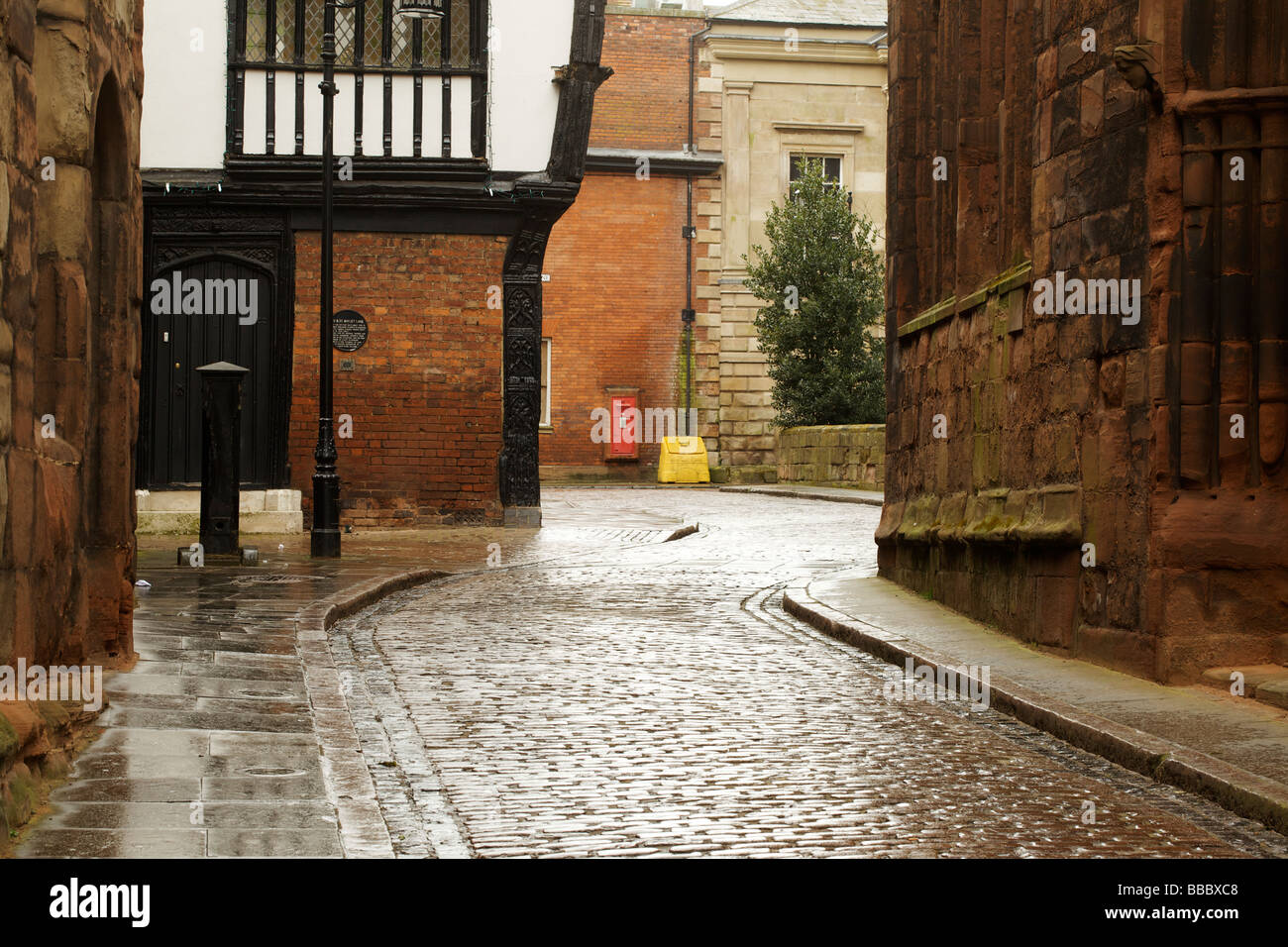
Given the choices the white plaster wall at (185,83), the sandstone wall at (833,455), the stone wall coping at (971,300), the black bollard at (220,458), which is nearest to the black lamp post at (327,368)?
the black bollard at (220,458)

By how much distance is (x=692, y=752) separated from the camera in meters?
7.07

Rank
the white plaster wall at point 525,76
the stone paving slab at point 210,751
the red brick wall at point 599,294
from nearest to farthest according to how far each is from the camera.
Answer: the stone paving slab at point 210,751, the white plaster wall at point 525,76, the red brick wall at point 599,294

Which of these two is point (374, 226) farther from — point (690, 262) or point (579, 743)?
point (690, 262)

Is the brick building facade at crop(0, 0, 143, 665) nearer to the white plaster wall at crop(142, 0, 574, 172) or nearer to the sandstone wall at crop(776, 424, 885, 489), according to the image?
the white plaster wall at crop(142, 0, 574, 172)

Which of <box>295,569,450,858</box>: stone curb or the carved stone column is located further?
the carved stone column

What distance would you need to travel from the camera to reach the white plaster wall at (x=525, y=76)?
20.4 meters

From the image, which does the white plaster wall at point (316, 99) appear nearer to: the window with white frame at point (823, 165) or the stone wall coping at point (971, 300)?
the stone wall coping at point (971, 300)

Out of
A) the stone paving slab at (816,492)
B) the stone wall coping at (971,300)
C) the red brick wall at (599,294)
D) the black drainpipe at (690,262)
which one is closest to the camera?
the stone wall coping at (971,300)

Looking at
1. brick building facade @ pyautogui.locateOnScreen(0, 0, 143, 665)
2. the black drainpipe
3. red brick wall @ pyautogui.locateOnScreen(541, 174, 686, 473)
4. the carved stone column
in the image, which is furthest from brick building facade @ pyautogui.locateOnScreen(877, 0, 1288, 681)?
the black drainpipe

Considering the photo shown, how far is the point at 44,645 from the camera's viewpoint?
6676 mm

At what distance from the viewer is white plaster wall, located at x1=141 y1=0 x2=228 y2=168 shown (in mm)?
20094

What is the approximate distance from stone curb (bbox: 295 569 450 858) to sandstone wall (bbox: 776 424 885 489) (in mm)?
17900

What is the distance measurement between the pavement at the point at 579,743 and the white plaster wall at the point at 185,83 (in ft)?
28.1

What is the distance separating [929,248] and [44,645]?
920 centimetres
